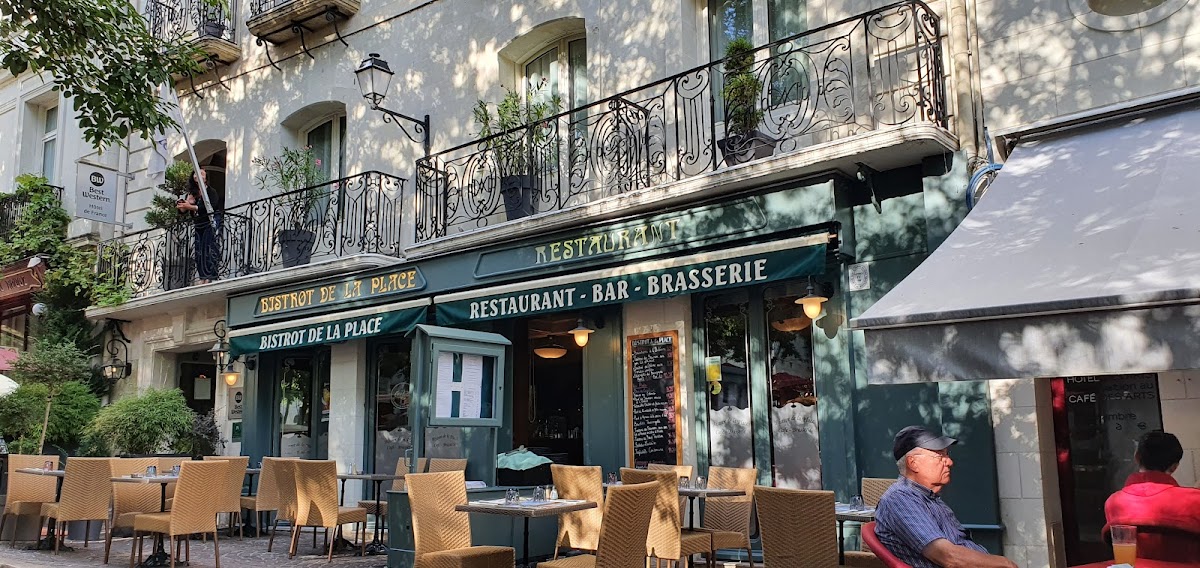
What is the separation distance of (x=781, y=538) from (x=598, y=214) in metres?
4.78

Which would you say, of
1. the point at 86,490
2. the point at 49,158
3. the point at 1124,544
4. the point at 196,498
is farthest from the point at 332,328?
the point at 49,158

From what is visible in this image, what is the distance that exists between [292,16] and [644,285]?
7.42 m

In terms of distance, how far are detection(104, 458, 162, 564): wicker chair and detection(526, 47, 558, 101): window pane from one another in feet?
19.5

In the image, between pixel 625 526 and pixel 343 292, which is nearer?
pixel 625 526

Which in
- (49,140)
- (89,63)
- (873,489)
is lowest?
(873,489)

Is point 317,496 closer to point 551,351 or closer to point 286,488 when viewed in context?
point 286,488

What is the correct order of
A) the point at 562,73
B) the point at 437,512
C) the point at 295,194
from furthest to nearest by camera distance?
1. the point at 295,194
2. the point at 562,73
3. the point at 437,512

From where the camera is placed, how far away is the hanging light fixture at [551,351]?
10758mm

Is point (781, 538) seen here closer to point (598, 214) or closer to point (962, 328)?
point (962, 328)

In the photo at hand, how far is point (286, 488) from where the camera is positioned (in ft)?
31.2

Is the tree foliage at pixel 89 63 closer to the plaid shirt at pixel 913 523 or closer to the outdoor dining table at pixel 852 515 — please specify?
the outdoor dining table at pixel 852 515

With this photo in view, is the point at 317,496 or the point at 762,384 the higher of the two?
the point at 762,384

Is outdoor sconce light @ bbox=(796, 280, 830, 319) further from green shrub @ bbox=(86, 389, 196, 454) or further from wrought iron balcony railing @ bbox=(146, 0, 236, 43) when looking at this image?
wrought iron balcony railing @ bbox=(146, 0, 236, 43)

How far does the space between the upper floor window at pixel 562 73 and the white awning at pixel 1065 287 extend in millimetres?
6122
